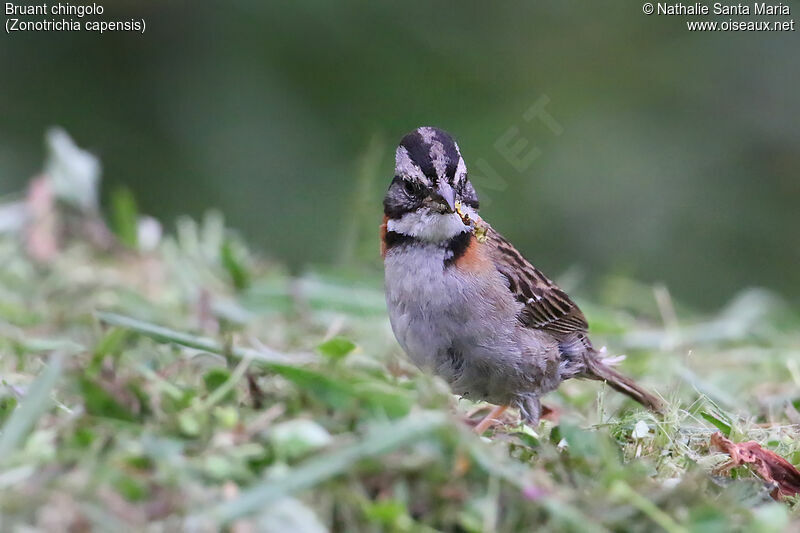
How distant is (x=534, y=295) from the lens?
177 inches

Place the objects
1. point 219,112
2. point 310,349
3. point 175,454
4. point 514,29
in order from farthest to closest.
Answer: point 514,29 < point 219,112 < point 310,349 < point 175,454

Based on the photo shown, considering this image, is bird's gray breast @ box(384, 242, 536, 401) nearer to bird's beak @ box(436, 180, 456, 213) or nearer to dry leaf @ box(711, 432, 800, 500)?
bird's beak @ box(436, 180, 456, 213)

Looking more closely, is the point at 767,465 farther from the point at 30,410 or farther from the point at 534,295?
the point at 30,410

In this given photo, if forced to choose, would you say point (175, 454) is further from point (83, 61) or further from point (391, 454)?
point (83, 61)

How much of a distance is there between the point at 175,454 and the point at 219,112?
6.69 metres

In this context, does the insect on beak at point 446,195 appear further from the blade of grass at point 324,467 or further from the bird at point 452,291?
the blade of grass at point 324,467

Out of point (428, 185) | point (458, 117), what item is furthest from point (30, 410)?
point (458, 117)

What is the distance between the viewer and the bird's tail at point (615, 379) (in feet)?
14.9

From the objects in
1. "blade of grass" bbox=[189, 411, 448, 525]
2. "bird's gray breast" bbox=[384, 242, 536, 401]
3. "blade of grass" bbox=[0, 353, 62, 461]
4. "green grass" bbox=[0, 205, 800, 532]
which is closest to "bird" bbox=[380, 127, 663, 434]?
"bird's gray breast" bbox=[384, 242, 536, 401]

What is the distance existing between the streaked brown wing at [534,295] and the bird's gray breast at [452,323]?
246 mm

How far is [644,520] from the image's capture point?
8.35 ft

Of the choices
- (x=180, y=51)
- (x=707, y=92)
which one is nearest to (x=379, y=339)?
(x=180, y=51)

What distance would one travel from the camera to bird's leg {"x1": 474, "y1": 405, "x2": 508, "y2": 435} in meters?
3.40

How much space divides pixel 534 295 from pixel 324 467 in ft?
7.50
